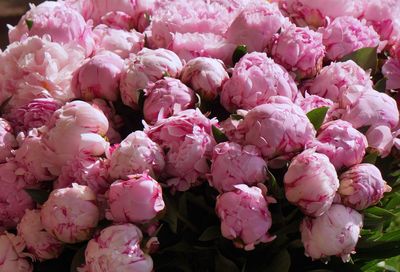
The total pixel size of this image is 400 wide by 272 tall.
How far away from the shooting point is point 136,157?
64 cm

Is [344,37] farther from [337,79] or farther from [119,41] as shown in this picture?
[119,41]

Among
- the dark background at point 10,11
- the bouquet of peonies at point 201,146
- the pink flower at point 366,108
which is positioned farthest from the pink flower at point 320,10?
the dark background at point 10,11

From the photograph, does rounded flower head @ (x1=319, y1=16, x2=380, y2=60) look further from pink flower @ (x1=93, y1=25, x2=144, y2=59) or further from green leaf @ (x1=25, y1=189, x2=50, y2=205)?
green leaf @ (x1=25, y1=189, x2=50, y2=205)

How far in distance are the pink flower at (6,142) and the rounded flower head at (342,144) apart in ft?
1.02

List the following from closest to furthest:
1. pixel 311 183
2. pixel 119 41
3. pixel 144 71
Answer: pixel 311 183 < pixel 144 71 < pixel 119 41

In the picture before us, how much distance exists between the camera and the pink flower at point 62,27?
32.1 inches

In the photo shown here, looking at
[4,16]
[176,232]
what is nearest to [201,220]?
[176,232]

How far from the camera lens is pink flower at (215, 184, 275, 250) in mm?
616

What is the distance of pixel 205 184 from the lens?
0.69 m

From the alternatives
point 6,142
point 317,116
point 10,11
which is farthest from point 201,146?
point 10,11

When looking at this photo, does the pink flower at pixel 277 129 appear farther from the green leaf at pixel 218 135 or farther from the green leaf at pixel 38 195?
the green leaf at pixel 38 195

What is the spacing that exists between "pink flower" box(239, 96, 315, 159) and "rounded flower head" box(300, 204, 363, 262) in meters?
0.07

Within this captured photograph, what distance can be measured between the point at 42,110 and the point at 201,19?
207mm

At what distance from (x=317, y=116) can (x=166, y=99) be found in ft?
0.48
